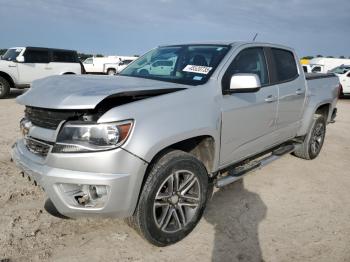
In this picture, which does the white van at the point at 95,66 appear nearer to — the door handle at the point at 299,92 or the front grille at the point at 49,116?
the door handle at the point at 299,92

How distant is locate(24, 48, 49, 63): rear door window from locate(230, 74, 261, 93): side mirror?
11.5m

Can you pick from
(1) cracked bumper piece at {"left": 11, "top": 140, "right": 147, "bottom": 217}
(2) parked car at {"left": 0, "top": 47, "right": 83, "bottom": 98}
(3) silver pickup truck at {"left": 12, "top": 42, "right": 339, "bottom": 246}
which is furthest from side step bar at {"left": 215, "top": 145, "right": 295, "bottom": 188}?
(2) parked car at {"left": 0, "top": 47, "right": 83, "bottom": 98}

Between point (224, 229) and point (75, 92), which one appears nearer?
point (75, 92)

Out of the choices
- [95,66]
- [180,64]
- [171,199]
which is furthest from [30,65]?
[95,66]

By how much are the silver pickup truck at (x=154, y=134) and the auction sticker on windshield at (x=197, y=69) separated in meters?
0.01

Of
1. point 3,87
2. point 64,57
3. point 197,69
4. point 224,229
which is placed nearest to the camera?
point 224,229

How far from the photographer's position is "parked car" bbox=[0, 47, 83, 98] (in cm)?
1248

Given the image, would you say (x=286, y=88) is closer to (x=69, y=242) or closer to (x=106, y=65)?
(x=69, y=242)

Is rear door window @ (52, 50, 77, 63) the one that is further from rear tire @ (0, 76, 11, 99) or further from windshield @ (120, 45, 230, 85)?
windshield @ (120, 45, 230, 85)

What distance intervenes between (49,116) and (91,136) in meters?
0.46

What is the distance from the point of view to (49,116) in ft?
8.97

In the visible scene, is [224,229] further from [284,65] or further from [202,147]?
[284,65]

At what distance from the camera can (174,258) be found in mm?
2930

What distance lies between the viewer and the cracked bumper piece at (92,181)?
2498mm
